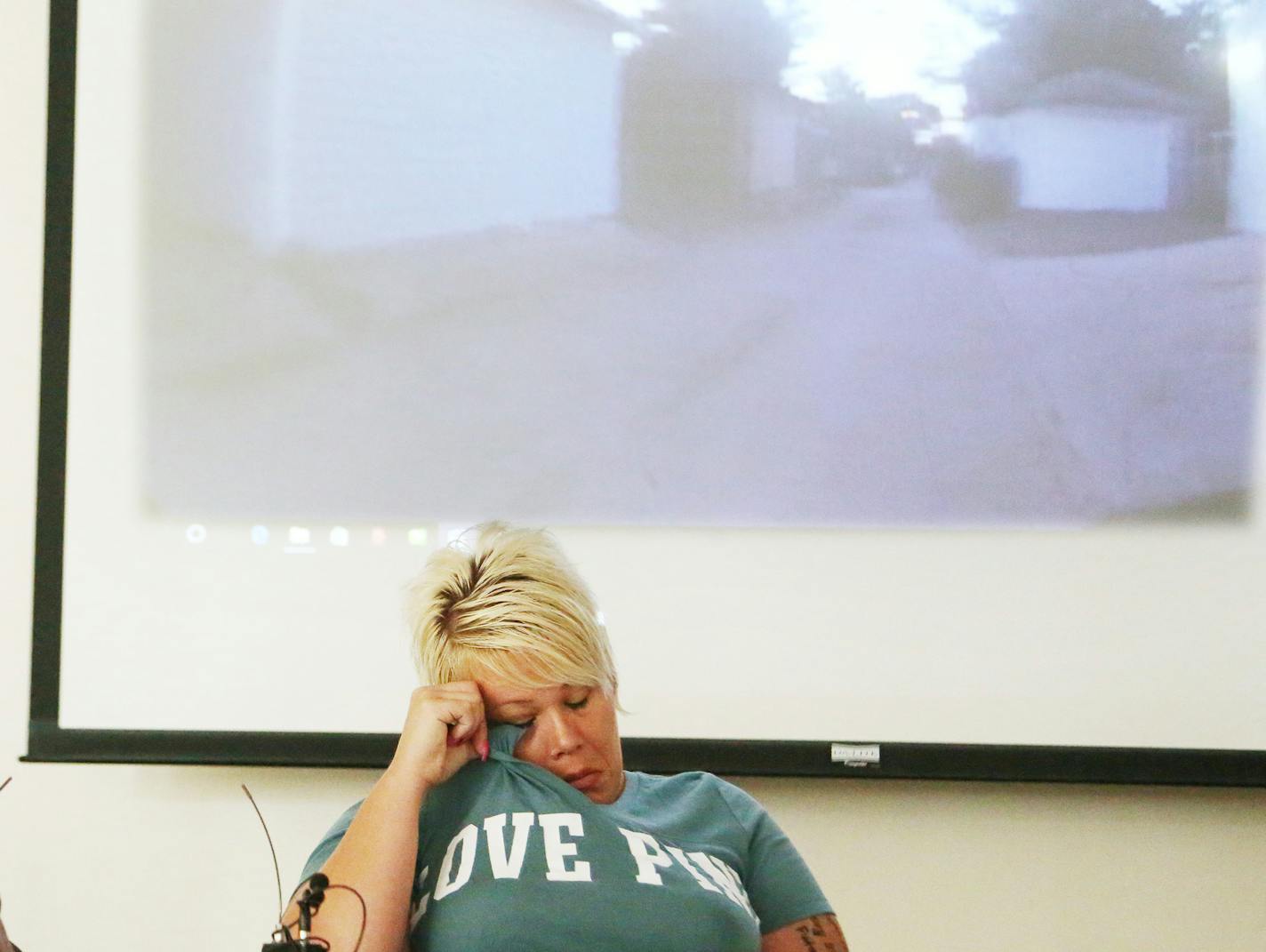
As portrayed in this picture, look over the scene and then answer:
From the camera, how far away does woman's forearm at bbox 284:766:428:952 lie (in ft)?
3.96

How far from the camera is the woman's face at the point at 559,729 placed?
4.58 ft

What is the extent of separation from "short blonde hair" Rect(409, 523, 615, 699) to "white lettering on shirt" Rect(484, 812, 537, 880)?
141 mm

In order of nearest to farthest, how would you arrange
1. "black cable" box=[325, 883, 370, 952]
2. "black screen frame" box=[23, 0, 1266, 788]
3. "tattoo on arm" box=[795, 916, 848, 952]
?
"black cable" box=[325, 883, 370, 952] → "tattoo on arm" box=[795, 916, 848, 952] → "black screen frame" box=[23, 0, 1266, 788]

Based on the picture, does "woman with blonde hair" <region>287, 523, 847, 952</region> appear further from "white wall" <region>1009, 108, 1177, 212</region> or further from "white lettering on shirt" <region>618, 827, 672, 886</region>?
"white wall" <region>1009, 108, 1177, 212</region>

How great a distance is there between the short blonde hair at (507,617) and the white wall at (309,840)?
642 mm

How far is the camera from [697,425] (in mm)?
1915

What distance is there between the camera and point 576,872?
4.23 feet

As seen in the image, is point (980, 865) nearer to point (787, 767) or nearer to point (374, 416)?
point (787, 767)

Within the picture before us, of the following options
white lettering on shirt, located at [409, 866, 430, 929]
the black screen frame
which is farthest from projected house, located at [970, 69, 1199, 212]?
white lettering on shirt, located at [409, 866, 430, 929]

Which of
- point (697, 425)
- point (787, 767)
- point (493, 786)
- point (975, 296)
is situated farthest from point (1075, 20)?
point (493, 786)

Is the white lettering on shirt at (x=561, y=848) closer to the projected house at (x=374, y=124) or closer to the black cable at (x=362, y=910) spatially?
the black cable at (x=362, y=910)

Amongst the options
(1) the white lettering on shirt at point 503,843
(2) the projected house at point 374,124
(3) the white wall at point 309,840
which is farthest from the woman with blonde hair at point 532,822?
(2) the projected house at point 374,124

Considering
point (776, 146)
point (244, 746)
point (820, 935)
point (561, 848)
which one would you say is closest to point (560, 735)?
point (561, 848)

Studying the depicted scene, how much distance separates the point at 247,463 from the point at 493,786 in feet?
2.57
